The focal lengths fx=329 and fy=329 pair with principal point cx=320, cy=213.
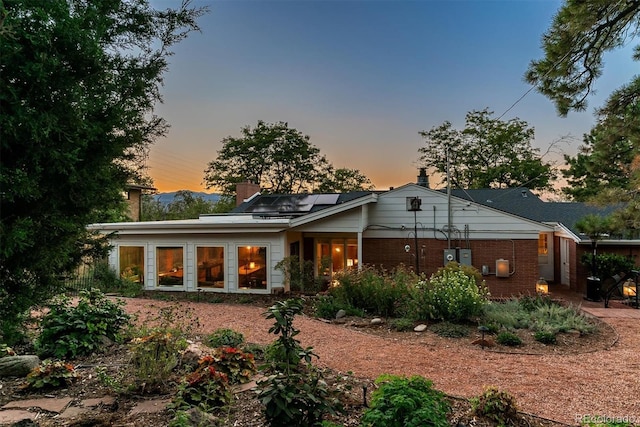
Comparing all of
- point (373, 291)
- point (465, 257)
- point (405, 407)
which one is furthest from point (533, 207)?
point (405, 407)

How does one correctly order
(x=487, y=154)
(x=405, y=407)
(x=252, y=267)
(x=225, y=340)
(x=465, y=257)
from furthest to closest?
1. (x=487, y=154)
2. (x=252, y=267)
3. (x=465, y=257)
4. (x=225, y=340)
5. (x=405, y=407)

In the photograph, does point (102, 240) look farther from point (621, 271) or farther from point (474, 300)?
point (621, 271)

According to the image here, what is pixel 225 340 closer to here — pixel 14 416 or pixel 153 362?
pixel 153 362

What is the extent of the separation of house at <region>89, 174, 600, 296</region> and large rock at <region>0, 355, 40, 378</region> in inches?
254

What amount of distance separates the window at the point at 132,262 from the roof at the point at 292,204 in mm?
4374

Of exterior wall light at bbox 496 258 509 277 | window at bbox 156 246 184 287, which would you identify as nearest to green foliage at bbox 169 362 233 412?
window at bbox 156 246 184 287

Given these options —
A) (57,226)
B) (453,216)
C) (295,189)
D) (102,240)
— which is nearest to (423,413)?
(57,226)

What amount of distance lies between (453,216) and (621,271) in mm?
5621

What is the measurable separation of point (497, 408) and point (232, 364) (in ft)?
8.61

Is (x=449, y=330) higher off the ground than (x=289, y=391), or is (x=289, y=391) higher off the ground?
(x=289, y=391)

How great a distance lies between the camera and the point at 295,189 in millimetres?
28438

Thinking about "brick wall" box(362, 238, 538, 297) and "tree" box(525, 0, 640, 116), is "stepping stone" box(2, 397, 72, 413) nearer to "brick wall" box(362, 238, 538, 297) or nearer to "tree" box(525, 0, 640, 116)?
"tree" box(525, 0, 640, 116)

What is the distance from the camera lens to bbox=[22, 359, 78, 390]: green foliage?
329cm

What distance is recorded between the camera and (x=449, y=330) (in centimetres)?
643
